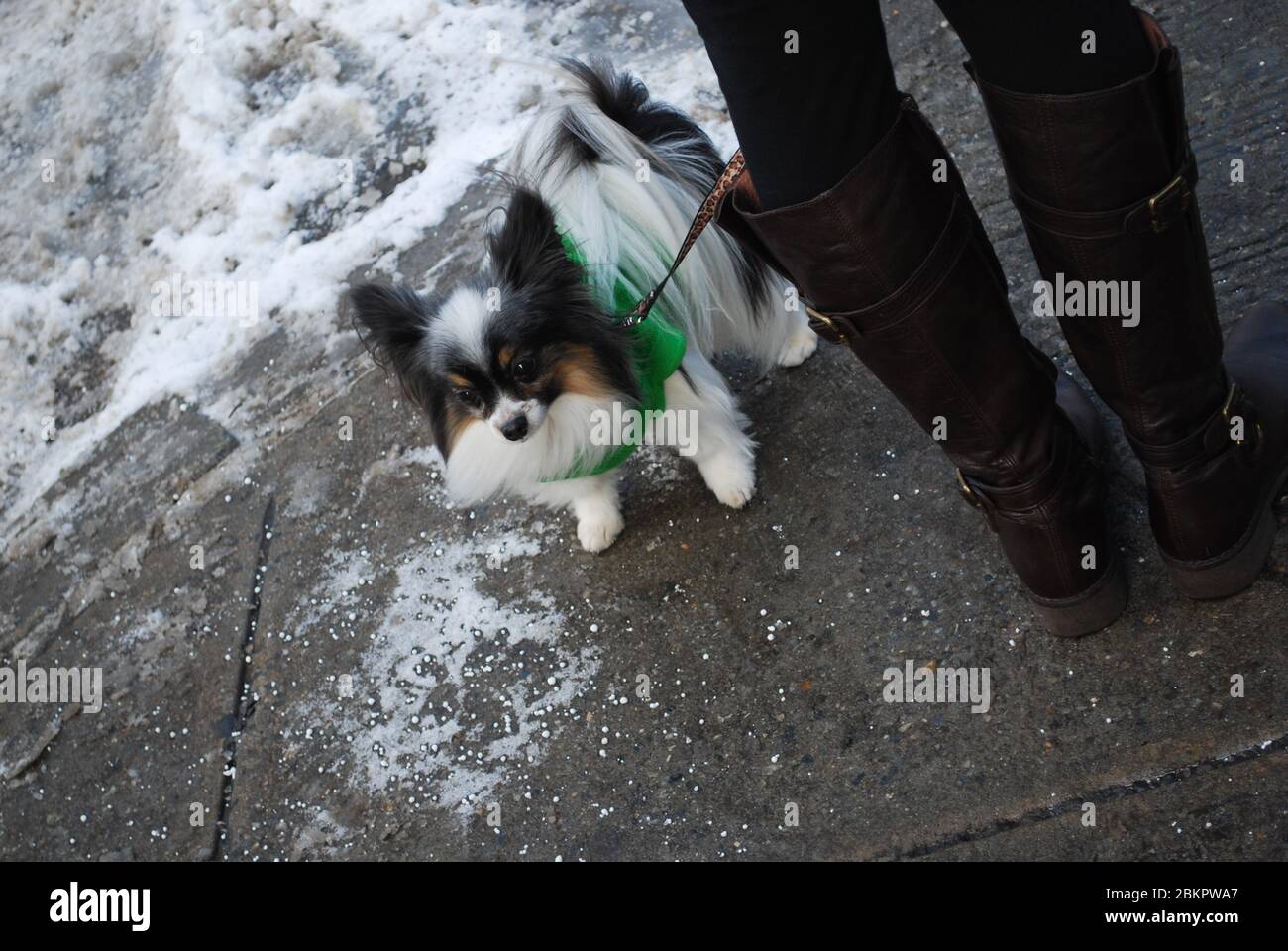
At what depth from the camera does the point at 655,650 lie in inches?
90.9

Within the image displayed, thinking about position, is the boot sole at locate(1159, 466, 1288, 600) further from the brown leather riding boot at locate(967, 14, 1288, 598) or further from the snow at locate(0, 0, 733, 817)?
the snow at locate(0, 0, 733, 817)

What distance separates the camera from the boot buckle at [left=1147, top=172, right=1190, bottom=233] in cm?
146

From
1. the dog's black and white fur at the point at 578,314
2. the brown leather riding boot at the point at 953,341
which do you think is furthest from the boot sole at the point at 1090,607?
the dog's black and white fur at the point at 578,314

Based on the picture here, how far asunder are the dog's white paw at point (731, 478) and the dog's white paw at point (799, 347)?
350 mm

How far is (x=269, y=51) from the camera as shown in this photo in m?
4.20

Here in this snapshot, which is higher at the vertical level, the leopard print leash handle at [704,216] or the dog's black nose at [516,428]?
the leopard print leash handle at [704,216]

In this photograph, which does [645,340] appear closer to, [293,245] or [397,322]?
[397,322]

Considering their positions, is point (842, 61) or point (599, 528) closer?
point (842, 61)

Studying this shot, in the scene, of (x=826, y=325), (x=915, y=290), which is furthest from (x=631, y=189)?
(x=915, y=290)

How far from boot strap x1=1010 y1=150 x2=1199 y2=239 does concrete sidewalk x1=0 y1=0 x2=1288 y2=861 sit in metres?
0.77

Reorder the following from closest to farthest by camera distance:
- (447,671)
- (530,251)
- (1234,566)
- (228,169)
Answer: (1234,566), (530,251), (447,671), (228,169)

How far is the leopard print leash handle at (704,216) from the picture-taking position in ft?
5.43

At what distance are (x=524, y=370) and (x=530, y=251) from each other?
9.3 inches

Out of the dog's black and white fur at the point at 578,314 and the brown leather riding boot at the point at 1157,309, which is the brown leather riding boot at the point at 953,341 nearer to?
the brown leather riding boot at the point at 1157,309
